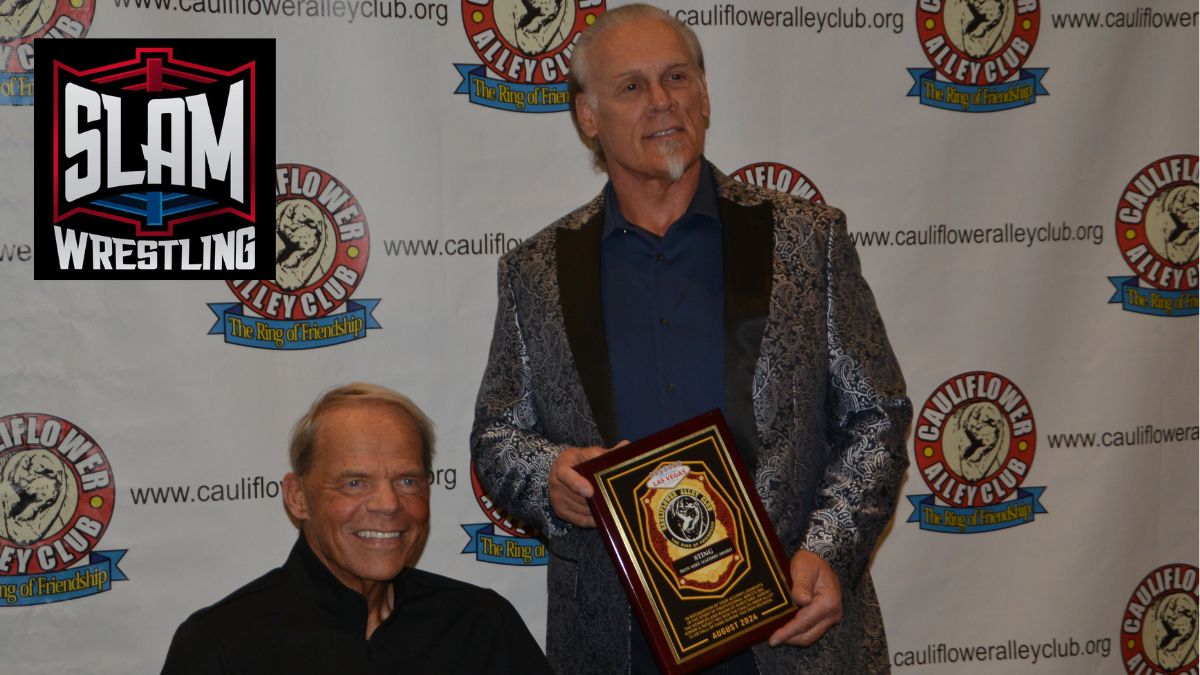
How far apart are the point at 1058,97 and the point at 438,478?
199 centimetres

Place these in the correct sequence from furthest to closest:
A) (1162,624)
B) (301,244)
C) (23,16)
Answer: (1162,624)
(301,244)
(23,16)

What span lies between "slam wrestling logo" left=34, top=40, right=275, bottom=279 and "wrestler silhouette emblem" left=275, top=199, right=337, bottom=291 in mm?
32

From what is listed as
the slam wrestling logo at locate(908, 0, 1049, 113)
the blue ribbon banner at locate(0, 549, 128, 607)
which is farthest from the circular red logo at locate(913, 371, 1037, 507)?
the blue ribbon banner at locate(0, 549, 128, 607)

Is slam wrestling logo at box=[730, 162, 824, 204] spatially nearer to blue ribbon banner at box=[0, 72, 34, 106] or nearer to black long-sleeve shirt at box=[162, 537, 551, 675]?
black long-sleeve shirt at box=[162, 537, 551, 675]

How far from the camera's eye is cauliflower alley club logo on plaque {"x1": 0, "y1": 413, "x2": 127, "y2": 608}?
9.73ft

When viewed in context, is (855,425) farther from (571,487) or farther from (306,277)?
(306,277)

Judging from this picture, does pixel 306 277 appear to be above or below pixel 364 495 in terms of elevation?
above

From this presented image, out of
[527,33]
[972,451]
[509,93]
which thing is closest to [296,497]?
[509,93]

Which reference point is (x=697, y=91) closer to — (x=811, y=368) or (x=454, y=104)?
(x=811, y=368)

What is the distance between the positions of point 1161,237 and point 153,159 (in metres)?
2.72

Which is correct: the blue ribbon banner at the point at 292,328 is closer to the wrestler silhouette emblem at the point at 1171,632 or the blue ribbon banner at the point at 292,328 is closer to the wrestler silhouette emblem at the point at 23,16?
the wrestler silhouette emblem at the point at 23,16

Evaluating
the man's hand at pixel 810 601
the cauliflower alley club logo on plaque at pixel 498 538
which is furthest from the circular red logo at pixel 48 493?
the man's hand at pixel 810 601

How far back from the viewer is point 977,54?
338 cm

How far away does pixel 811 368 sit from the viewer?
7.79ft
